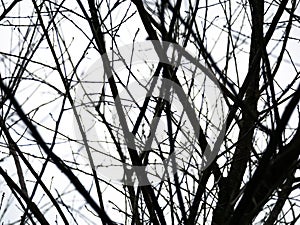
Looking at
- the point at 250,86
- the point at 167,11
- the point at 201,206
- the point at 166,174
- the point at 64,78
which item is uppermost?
the point at 167,11

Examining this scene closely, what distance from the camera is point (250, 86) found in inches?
97.4

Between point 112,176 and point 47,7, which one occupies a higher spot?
point 47,7

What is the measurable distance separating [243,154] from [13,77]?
1.33m

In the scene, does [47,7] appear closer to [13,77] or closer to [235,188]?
[13,77]

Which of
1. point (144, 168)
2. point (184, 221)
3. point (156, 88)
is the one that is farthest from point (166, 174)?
point (156, 88)

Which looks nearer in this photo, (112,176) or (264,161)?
(264,161)

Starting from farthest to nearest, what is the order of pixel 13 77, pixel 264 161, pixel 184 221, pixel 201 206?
pixel 13 77
pixel 201 206
pixel 184 221
pixel 264 161

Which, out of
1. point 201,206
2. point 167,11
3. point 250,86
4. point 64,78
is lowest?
point 201,206

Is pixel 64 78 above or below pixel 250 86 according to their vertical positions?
above

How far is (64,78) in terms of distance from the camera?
7.84 ft

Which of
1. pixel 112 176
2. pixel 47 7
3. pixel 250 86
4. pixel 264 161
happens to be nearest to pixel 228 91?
pixel 250 86

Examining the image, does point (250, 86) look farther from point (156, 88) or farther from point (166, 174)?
point (166, 174)

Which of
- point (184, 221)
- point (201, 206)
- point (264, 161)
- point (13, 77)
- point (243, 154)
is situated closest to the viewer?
point (264, 161)

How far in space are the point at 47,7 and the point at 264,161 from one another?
1886 millimetres
